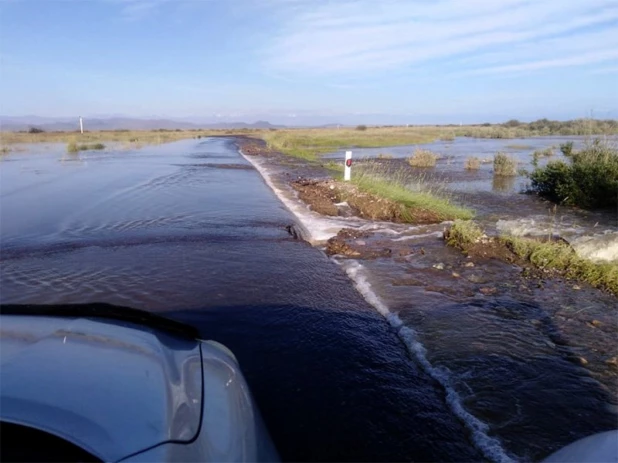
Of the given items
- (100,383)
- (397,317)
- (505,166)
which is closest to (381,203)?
(397,317)

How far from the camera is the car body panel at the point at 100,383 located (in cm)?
149

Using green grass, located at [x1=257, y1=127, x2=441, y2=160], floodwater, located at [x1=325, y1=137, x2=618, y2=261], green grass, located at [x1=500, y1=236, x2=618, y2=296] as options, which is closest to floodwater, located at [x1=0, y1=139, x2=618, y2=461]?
green grass, located at [x1=500, y1=236, x2=618, y2=296]

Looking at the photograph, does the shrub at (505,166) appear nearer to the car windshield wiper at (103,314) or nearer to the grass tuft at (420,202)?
the grass tuft at (420,202)

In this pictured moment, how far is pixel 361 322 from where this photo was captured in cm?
535

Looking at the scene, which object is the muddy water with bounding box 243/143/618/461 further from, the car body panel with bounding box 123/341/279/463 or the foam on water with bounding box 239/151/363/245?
the car body panel with bounding box 123/341/279/463

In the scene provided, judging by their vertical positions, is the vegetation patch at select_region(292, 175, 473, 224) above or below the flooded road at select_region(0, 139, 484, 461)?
above

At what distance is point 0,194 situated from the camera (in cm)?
1402

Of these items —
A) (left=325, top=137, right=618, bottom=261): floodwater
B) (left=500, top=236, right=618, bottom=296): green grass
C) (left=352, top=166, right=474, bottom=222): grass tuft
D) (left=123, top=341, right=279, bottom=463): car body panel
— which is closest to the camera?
(left=123, top=341, right=279, bottom=463): car body panel

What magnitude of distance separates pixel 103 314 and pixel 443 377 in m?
3.14

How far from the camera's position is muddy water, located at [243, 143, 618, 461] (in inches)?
144

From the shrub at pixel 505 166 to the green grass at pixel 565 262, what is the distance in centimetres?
1627

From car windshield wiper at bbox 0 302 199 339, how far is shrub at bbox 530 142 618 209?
1529 cm

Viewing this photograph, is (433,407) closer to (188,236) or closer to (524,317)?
(524,317)

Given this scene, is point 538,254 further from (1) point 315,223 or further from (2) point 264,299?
(2) point 264,299
